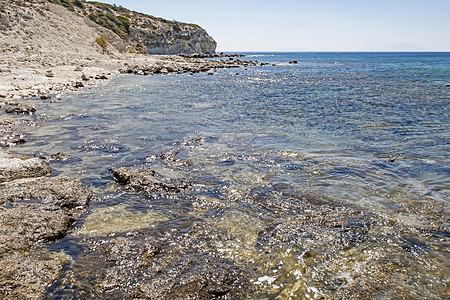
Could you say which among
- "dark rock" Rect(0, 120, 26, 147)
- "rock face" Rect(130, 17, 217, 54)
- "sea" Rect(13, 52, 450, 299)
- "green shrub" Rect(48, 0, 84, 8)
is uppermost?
"green shrub" Rect(48, 0, 84, 8)

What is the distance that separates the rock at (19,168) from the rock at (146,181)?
2.08 m

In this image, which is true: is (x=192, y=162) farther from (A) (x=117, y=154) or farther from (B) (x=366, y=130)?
(B) (x=366, y=130)

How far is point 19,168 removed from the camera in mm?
8547

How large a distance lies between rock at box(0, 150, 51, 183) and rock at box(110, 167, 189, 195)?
2083 millimetres

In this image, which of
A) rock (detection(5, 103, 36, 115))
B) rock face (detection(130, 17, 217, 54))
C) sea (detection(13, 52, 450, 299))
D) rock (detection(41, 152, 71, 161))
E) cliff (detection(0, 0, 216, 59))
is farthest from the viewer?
rock face (detection(130, 17, 217, 54))

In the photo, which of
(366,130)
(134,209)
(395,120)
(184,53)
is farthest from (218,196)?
(184,53)

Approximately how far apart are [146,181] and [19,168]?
3742mm

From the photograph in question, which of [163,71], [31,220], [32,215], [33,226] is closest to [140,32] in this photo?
[163,71]

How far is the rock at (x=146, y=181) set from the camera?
8.32 meters

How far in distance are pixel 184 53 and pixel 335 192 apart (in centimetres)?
10848

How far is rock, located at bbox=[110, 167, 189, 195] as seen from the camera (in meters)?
8.32

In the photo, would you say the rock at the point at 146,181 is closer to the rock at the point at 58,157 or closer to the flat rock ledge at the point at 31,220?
the flat rock ledge at the point at 31,220

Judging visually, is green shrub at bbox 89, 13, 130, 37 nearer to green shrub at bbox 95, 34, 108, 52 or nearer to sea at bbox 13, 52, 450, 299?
green shrub at bbox 95, 34, 108, 52

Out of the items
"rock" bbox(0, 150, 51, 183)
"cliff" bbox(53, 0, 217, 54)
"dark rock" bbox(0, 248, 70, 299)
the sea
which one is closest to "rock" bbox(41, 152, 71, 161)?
the sea
